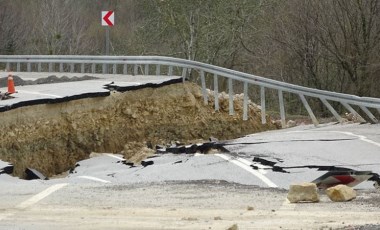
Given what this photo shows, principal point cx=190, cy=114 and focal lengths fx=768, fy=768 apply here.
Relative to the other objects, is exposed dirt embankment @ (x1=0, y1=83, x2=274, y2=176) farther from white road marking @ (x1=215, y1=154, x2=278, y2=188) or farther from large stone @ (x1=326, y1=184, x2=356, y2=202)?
large stone @ (x1=326, y1=184, x2=356, y2=202)

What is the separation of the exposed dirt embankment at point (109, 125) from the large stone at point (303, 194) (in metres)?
8.31

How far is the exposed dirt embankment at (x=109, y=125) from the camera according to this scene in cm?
1747

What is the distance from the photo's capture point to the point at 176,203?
9.69 m

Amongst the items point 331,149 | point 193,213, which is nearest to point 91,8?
point 331,149

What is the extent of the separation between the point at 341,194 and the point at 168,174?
148 inches

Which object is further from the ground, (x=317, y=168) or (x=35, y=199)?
(x=317, y=168)

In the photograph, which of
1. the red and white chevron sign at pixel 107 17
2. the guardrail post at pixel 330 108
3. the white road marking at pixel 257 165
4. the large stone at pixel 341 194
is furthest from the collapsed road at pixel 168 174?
the red and white chevron sign at pixel 107 17

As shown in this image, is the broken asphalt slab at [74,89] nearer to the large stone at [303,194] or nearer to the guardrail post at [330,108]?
the guardrail post at [330,108]

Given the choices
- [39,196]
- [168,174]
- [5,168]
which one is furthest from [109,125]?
[39,196]

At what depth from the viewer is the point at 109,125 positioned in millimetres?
20000

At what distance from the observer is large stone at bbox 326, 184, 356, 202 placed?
377 inches

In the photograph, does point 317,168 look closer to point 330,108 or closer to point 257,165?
point 257,165

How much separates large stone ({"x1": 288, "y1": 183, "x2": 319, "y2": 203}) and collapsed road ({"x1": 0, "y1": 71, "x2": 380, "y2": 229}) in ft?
0.41

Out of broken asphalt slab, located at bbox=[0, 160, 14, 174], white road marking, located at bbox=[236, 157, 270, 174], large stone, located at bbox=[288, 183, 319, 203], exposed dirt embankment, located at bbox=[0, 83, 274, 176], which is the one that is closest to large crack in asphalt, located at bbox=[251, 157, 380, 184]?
white road marking, located at bbox=[236, 157, 270, 174]
